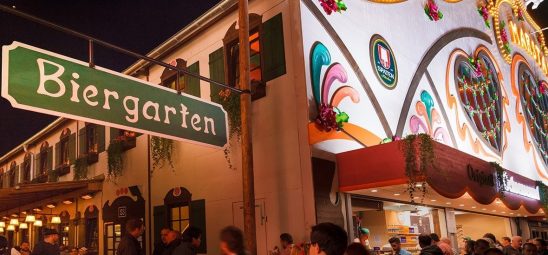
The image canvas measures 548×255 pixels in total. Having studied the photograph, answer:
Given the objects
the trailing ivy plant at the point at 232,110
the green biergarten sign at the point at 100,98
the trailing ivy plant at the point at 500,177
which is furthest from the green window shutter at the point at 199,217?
the trailing ivy plant at the point at 500,177

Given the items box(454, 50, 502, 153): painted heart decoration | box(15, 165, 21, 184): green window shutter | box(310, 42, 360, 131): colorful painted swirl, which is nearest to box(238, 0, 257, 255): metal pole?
box(310, 42, 360, 131): colorful painted swirl

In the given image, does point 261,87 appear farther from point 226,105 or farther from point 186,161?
point 186,161

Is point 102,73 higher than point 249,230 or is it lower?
higher

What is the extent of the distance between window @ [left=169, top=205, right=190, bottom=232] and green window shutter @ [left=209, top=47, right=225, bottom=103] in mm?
3268

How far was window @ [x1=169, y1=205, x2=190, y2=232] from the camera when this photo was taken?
44.7ft

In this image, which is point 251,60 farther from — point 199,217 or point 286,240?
point 286,240

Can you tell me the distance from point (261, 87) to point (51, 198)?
12.4 m

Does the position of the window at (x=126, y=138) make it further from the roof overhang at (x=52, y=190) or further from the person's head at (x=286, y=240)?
the person's head at (x=286, y=240)

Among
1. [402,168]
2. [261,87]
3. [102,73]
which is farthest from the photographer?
[261,87]

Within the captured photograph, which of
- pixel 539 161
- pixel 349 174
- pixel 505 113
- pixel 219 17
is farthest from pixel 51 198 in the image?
pixel 539 161

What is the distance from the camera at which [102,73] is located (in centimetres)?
666

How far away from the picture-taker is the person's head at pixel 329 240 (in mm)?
3957

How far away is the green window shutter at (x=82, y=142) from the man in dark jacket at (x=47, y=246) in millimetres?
9937

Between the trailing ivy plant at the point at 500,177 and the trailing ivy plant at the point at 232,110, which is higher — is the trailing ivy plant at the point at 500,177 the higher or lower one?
the lower one
